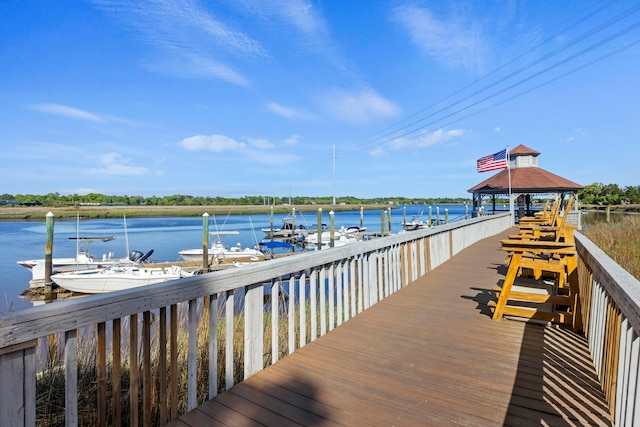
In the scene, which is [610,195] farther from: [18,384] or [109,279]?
[18,384]

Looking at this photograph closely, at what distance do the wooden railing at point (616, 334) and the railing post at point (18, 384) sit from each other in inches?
92.3

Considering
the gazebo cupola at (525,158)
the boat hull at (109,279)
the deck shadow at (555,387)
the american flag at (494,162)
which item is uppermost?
the gazebo cupola at (525,158)

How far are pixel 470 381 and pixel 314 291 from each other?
1.40 metres

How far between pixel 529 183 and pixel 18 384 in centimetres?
2476

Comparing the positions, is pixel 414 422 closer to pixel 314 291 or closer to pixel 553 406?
pixel 553 406

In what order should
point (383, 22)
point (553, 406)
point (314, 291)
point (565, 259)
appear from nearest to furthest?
point (553, 406)
point (314, 291)
point (565, 259)
point (383, 22)

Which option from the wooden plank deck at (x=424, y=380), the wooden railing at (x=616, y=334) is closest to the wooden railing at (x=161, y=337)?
the wooden plank deck at (x=424, y=380)

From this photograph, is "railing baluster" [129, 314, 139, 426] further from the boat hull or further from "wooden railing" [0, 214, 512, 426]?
the boat hull

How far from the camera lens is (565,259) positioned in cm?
420

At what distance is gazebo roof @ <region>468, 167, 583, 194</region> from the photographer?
70.5 ft

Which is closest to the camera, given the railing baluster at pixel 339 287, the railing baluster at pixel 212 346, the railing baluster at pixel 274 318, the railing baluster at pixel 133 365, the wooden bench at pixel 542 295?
the railing baluster at pixel 133 365

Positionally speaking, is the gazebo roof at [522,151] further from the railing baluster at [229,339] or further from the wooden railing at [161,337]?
the railing baluster at [229,339]

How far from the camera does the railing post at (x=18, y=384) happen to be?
4.33 ft

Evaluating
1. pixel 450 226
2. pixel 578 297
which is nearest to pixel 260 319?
pixel 578 297
